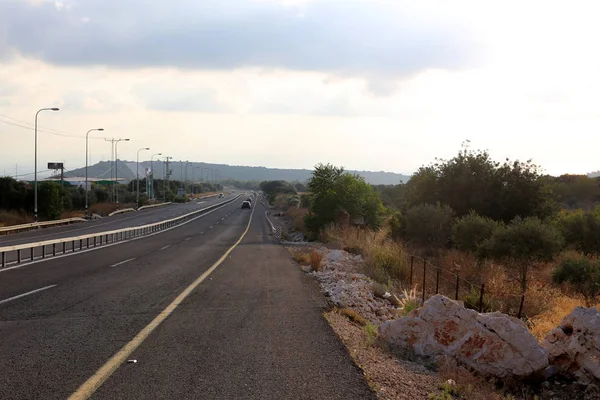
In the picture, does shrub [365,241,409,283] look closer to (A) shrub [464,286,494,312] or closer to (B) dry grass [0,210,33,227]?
(A) shrub [464,286,494,312]

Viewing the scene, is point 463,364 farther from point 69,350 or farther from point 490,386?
point 69,350

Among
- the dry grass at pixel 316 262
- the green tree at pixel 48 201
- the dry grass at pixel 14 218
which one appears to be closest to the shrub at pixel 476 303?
the dry grass at pixel 316 262

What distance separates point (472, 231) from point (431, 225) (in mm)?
5185

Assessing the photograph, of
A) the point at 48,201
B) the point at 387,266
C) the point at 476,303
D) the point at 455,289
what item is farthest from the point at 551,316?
the point at 48,201

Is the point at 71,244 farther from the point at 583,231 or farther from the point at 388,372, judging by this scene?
the point at 388,372

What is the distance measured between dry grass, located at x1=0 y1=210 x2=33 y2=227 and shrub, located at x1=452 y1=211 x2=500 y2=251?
40630mm

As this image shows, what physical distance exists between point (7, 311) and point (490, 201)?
3131cm

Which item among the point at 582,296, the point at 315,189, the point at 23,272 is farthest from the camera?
the point at 315,189

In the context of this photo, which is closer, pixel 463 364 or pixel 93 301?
pixel 463 364

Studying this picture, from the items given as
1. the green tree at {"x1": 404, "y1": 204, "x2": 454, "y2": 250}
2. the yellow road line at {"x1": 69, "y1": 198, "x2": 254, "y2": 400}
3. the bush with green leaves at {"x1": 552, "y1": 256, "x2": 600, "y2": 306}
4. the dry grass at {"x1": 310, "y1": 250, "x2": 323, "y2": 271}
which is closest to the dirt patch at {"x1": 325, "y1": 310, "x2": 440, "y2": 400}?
the yellow road line at {"x1": 69, "y1": 198, "x2": 254, "y2": 400}

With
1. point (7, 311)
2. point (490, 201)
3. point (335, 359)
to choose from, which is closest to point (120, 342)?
point (335, 359)

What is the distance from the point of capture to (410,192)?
43.5 metres

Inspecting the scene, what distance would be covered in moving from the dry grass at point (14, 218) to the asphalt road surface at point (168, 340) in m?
40.0

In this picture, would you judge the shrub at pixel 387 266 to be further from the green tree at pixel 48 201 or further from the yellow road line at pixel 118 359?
the green tree at pixel 48 201
